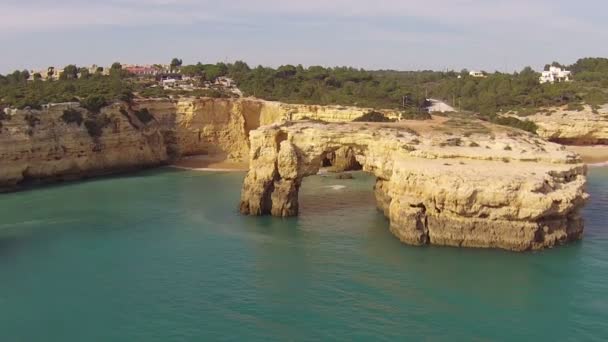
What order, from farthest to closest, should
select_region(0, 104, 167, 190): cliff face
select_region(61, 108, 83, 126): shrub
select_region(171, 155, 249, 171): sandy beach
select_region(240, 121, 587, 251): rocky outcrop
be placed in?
select_region(171, 155, 249, 171): sandy beach → select_region(61, 108, 83, 126): shrub → select_region(0, 104, 167, 190): cliff face → select_region(240, 121, 587, 251): rocky outcrop

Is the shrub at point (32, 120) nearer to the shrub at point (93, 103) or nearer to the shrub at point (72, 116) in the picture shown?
the shrub at point (72, 116)

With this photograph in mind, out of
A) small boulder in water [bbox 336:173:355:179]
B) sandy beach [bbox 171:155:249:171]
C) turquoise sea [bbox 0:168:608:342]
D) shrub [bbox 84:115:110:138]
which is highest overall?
shrub [bbox 84:115:110:138]

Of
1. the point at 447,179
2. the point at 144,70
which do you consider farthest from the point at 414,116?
the point at 144,70

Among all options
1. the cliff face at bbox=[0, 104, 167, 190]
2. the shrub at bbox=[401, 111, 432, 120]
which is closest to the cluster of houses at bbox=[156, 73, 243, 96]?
the cliff face at bbox=[0, 104, 167, 190]

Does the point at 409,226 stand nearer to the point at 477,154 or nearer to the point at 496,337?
the point at 477,154

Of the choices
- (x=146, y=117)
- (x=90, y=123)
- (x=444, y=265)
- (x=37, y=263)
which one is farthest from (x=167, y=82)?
(x=444, y=265)

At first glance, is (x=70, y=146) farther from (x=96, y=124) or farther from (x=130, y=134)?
(x=130, y=134)

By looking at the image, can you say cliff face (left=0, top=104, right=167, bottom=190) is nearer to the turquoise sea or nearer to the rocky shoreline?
the rocky shoreline
